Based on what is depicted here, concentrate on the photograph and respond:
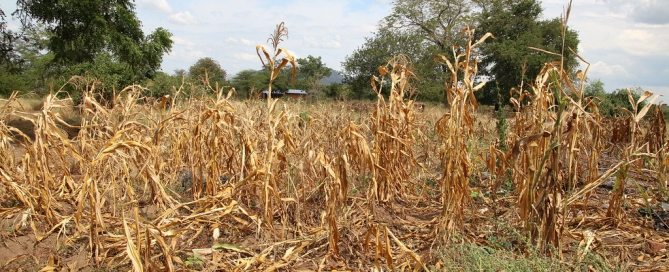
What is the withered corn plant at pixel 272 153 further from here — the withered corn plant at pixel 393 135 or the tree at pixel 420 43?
the tree at pixel 420 43

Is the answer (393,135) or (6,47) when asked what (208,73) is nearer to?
(393,135)

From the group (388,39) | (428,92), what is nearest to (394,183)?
(428,92)

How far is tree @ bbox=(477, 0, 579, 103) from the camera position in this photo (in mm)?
26838

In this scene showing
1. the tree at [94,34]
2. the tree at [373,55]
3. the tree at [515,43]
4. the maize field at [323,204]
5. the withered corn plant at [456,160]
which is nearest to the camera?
the maize field at [323,204]

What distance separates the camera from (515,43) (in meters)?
28.2

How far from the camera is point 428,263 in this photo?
9.67 ft

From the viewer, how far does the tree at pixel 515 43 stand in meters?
26.8

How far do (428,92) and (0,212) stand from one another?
89.3 feet

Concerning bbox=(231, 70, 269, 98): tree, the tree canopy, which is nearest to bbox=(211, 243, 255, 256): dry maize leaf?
the tree canopy

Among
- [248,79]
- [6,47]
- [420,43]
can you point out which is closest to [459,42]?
[420,43]

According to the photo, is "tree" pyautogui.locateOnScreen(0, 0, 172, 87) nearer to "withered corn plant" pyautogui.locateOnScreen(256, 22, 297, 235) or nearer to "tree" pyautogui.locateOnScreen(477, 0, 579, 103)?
"withered corn plant" pyautogui.locateOnScreen(256, 22, 297, 235)

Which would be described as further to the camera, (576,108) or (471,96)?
(471,96)

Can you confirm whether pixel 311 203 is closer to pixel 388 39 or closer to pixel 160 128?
pixel 160 128

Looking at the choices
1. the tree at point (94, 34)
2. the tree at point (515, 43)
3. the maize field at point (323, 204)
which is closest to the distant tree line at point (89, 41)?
the tree at point (94, 34)
